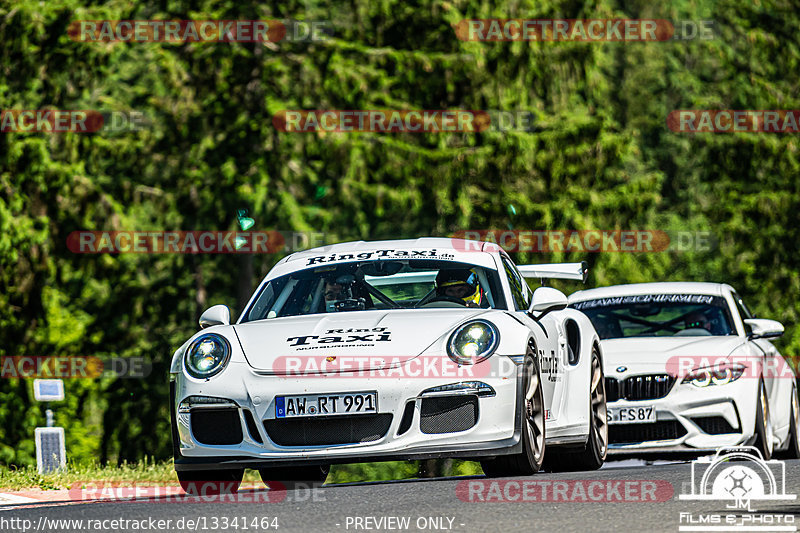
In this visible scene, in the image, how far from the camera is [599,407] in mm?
10000

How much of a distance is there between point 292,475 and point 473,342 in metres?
2.30

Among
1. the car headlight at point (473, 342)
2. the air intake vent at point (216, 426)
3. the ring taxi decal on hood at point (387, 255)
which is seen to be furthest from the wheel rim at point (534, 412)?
the air intake vent at point (216, 426)

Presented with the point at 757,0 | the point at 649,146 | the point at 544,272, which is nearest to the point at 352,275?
the point at 544,272

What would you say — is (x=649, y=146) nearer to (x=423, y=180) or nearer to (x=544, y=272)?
(x=423, y=180)

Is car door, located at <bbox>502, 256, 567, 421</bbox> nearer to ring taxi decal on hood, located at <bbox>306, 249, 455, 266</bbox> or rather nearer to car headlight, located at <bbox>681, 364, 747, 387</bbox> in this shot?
ring taxi decal on hood, located at <bbox>306, 249, 455, 266</bbox>

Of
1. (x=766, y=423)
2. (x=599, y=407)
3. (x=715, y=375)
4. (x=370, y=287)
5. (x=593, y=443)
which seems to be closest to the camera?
(x=370, y=287)

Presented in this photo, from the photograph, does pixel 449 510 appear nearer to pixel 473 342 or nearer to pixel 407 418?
pixel 407 418

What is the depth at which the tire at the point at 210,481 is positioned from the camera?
7.98m

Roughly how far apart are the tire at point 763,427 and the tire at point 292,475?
3860 mm

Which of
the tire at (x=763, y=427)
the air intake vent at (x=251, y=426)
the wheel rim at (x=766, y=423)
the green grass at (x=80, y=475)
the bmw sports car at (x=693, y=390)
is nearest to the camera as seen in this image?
the air intake vent at (x=251, y=426)

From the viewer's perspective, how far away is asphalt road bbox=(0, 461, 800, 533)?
20.2 feet

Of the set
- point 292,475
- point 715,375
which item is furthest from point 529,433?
point 715,375

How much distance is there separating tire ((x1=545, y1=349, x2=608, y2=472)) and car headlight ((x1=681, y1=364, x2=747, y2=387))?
1.39 meters

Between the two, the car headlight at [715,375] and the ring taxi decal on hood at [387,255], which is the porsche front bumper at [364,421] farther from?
the car headlight at [715,375]
